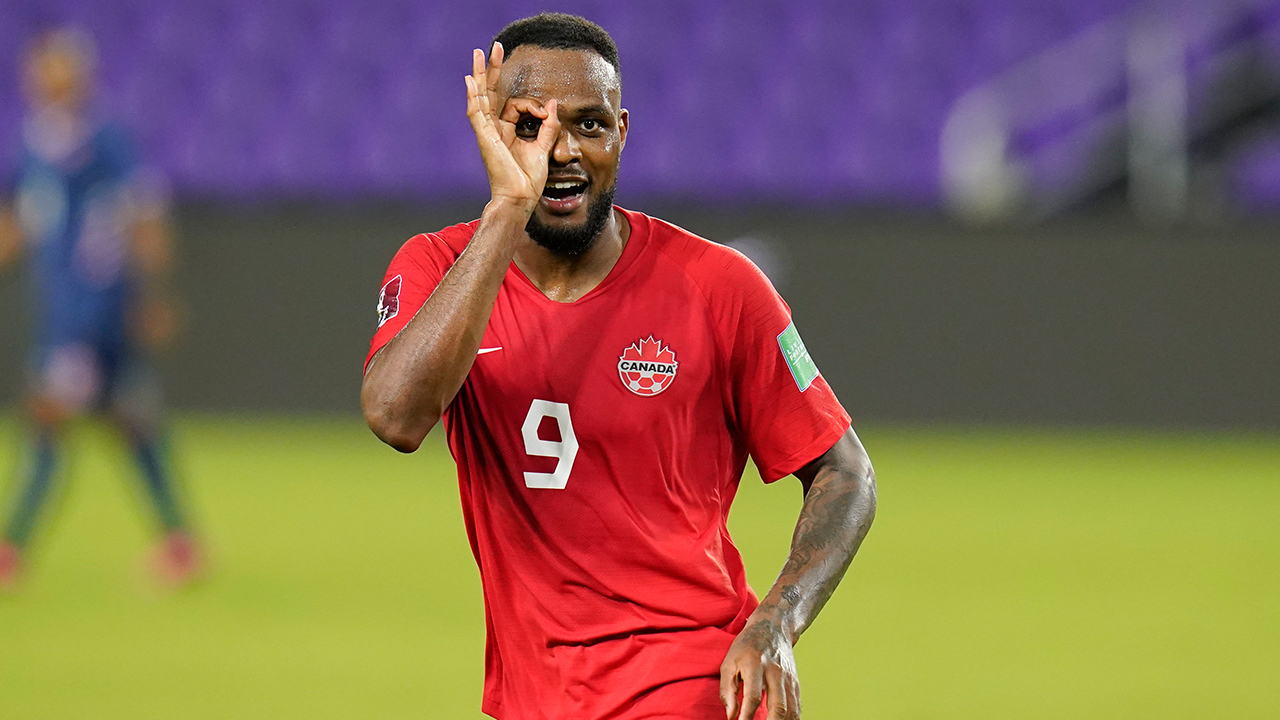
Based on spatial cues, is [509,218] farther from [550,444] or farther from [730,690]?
[730,690]

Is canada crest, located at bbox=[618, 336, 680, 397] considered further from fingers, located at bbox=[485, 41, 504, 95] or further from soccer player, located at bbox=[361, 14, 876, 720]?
fingers, located at bbox=[485, 41, 504, 95]

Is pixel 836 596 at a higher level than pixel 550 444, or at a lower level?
lower

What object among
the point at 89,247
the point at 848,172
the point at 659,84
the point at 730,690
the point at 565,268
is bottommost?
the point at 730,690

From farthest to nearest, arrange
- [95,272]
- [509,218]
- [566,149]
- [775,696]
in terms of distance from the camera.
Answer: [95,272]
[566,149]
[509,218]
[775,696]

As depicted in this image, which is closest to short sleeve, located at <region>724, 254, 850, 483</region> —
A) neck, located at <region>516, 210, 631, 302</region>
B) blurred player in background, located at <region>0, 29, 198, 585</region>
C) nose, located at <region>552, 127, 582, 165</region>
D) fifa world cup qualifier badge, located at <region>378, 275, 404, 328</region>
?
neck, located at <region>516, 210, 631, 302</region>

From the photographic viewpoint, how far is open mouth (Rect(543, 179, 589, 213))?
2.94 meters

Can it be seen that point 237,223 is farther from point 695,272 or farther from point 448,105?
point 695,272

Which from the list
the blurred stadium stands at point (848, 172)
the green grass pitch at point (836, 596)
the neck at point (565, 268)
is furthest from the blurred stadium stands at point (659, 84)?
the neck at point (565, 268)

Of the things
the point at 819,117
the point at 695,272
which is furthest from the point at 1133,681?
the point at 819,117

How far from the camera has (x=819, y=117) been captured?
603 inches

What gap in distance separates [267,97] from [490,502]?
13.5 meters

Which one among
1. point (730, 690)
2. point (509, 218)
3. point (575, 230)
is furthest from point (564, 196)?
point (730, 690)

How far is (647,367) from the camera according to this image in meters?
2.96

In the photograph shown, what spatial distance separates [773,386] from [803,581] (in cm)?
38
